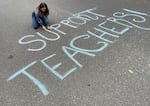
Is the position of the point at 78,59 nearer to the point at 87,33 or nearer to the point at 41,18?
the point at 87,33

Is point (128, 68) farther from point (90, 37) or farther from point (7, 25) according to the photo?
point (7, 25)

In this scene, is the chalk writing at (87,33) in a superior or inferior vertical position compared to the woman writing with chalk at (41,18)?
inferior

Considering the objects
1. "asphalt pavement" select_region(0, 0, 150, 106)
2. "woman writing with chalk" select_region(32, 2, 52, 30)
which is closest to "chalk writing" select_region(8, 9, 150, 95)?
"asphalt pavement" select_region(0, 0, 150, 106)

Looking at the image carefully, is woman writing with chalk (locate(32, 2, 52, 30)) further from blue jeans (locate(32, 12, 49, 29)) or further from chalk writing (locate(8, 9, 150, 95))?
chalk writing (locate(8, 9, 150, 95))

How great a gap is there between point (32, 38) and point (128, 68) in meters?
1.67

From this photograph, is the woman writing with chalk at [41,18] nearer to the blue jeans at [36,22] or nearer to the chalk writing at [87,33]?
the blue jeans at [36,22]

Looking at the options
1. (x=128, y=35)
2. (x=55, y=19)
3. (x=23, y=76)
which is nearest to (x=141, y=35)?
(x=128, y=35)

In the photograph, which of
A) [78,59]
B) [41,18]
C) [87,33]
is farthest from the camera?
[41,18]

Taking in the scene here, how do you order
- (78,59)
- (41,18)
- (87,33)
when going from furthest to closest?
(41,18) → (87,33) → (78,59)

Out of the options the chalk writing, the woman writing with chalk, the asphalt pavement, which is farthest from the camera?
the woman writing with chalk

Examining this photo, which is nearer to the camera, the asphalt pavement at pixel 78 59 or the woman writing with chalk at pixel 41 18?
the asphalt pavement at pixel 78 59

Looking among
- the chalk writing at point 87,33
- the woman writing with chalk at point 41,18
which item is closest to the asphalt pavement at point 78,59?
the chalk writing at point 87,33

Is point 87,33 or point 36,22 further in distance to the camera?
point 36,22

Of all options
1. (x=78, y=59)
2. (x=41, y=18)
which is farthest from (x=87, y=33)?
(x=41, y=18)
